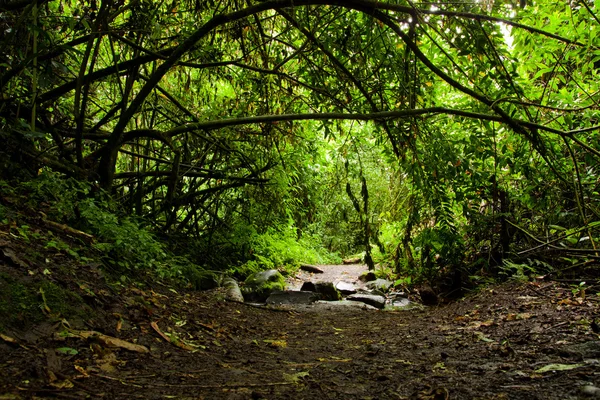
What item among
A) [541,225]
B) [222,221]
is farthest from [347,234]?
[541,225]

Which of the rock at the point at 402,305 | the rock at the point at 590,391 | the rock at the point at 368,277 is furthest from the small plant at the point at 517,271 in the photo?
the rock at the point at 368,277

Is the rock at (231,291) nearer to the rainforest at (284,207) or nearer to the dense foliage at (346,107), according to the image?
the rainforest at (284,207)

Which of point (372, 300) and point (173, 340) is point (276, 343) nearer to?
point (173, 340)

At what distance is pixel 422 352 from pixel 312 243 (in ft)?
33.7

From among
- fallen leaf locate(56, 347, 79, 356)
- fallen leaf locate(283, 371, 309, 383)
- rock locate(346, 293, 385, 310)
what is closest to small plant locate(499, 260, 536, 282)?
rock locate(346, 293, 385, 310)

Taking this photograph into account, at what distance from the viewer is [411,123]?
405 centimetres

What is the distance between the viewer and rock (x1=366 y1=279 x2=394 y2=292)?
22.1 ft

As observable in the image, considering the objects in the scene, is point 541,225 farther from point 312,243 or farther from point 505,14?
point 312,243

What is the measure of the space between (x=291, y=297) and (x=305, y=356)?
2945mm

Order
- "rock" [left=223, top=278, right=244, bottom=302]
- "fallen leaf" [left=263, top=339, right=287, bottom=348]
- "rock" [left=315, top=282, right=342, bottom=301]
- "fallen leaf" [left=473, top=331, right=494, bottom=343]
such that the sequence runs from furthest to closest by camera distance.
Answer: "rock" [left=315, top=282, right=342, bottom=301] → "rock" [left=223, top=278, right=244, bottom=302] → "fallen leaf" [left=263, top=339, right=287, bottom=348] → "fallen leaf" [left=473, top=331, right=494, bottom=343]

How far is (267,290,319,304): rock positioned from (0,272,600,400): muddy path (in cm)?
174

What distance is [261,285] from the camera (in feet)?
19.2

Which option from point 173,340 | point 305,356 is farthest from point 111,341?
point 305,356

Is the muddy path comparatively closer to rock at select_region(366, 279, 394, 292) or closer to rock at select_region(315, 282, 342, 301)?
rock at select_region(315, 282, 342, 301)
